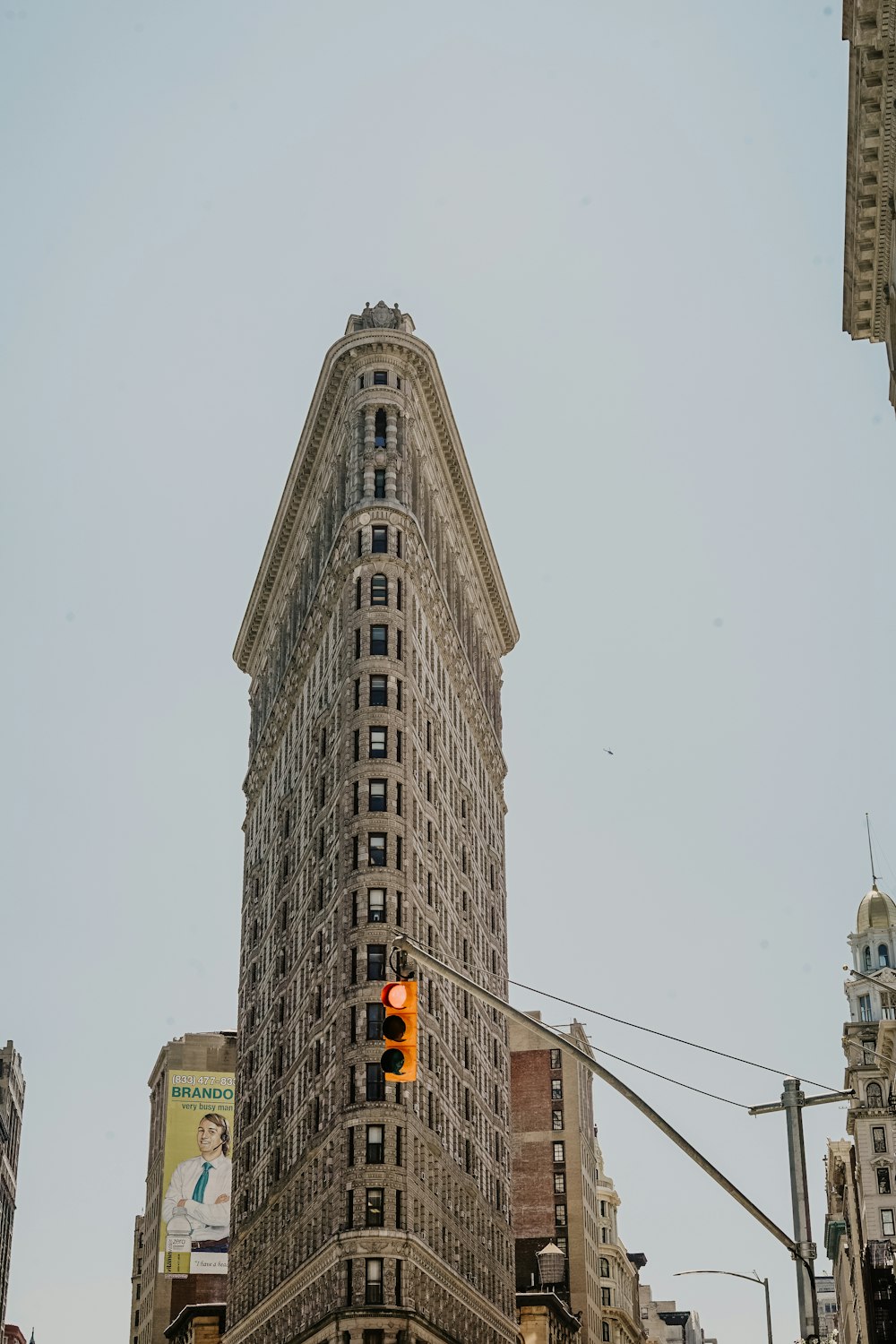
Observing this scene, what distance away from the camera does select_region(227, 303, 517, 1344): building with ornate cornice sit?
90.4 metres

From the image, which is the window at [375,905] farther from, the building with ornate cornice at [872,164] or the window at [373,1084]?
the building with ornate cornice at [872,164]

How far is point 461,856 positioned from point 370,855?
2216 centimetres

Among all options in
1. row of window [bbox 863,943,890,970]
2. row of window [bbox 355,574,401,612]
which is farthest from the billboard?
row of window [bbox 355,574,401,612]

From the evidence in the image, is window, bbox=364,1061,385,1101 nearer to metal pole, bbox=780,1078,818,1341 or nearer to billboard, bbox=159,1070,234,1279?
metal pole, bbox=780,1078,818,1341

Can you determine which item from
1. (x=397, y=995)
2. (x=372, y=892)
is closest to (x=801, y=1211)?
(x=397, y=995)

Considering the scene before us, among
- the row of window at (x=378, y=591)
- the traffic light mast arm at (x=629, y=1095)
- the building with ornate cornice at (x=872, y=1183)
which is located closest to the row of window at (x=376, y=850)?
the row of window at (x=378, y=591)

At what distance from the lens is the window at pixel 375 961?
92.9 m

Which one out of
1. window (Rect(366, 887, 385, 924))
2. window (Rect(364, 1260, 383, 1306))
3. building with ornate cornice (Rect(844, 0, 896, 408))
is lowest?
window (Rect(364, 1260, 383, 1306))

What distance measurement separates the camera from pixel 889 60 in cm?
3753

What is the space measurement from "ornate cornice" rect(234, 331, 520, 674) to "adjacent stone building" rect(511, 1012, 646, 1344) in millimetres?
50949

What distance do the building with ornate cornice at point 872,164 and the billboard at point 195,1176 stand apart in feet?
474

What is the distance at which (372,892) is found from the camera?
95812 mm

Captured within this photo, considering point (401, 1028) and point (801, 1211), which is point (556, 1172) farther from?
point (401, 1028)

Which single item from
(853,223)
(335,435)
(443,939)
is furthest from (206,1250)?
Result: (853,223)
